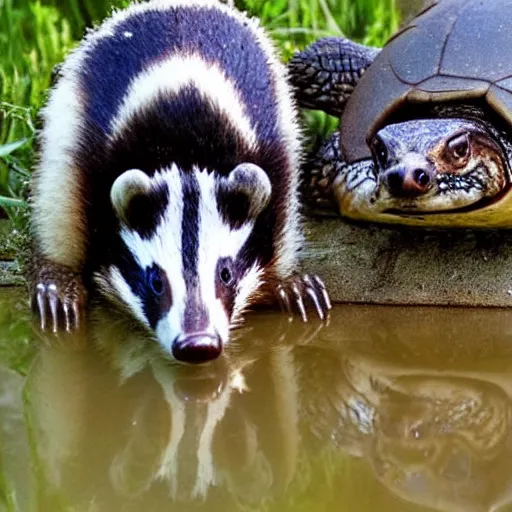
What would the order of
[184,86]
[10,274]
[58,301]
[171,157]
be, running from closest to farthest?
1. [171,157]
2. [184,86]
3. [58,301]
4. [10,274]

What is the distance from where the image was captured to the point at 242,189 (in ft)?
9.13

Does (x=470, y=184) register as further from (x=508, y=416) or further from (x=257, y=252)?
(x=508, y=416)

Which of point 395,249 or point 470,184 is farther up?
point 470,184

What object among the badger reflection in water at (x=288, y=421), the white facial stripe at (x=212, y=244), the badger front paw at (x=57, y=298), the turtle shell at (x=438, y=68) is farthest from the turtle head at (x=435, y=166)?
the badger front paw at (x=57, y=298)

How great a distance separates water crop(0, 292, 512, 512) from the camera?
190cm

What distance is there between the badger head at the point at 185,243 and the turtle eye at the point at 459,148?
65cm

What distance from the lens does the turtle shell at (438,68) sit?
10.6 ft

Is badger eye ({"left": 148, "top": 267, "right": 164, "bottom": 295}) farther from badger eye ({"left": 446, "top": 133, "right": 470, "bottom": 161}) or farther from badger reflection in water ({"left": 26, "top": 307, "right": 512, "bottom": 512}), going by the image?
badger eye ({"left": 446, "top": 133, "right": 470, "bottom": 161})

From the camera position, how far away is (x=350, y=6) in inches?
184

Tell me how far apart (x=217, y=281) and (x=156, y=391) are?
395mm

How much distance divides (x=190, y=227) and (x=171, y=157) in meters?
0.24

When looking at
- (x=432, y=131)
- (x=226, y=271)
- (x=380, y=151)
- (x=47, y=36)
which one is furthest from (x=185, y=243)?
(x=47, y=36)

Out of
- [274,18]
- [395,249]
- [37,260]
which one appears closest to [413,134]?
[395,249]

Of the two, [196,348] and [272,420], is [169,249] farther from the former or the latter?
[272,420]
